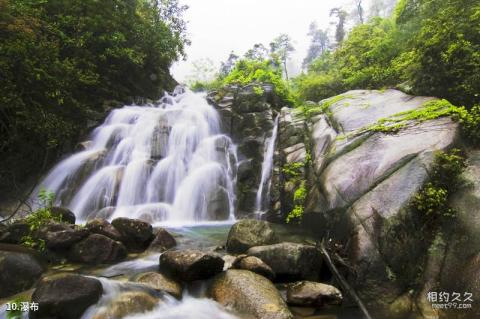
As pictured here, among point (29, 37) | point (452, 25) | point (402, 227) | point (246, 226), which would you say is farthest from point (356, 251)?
point (29, 37)

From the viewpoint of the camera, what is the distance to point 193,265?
6086 millimetres

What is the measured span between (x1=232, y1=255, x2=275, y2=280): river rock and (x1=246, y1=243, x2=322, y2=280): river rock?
198 millimetres

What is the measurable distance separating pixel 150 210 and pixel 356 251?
8.10 m

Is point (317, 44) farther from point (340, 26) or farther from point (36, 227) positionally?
point (36, 227)

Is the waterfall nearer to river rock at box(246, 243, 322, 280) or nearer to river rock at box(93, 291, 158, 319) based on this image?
river rock at box(246, 243, 322, 280)

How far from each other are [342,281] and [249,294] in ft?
6.09

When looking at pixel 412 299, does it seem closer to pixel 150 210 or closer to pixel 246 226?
pixel 246 226

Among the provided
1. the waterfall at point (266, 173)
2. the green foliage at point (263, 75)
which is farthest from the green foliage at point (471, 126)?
the green foliage at point (263, 75)

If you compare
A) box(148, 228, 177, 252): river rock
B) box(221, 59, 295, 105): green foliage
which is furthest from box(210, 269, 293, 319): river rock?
box(221, 59, 295, 105): green foliage

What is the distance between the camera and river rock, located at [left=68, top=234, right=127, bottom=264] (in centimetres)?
696

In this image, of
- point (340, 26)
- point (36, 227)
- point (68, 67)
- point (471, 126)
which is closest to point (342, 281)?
point (471, 126)

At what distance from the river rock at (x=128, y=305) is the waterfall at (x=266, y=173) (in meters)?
6.88

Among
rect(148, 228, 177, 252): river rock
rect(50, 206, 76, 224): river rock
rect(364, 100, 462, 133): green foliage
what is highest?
rect(364, 100, 462, 133): green foliage

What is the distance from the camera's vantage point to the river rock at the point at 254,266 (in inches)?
247
